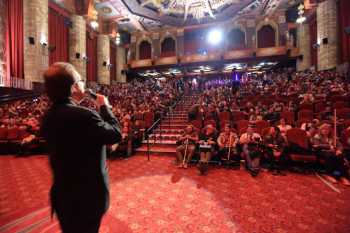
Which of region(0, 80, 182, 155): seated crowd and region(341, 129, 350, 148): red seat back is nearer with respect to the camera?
region(341, 129, 350, 148): red seat back

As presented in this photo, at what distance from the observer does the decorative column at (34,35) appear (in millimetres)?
10687

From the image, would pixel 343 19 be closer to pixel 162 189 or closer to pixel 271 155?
pixel 271 155

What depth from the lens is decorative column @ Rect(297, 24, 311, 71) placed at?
648 inches

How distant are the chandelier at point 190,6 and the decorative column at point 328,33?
7131mm

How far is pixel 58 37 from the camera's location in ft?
44.9

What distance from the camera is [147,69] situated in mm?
22141

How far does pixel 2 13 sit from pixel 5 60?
6.84 feet

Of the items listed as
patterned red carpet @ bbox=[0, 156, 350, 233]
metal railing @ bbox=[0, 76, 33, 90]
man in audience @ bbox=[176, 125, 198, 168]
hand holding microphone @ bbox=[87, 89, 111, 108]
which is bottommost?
patterned red carpet @ bbox=[0, 156, 350, 233]

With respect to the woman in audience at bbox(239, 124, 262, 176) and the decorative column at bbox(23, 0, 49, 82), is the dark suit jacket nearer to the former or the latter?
the woman in audience at bbox(239, 124, 262, 176)

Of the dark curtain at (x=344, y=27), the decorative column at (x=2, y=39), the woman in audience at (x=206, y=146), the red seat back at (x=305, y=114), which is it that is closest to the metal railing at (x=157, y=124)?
the woman in audience at (x=206, y=146)

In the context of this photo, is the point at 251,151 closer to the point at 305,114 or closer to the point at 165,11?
the point at 305,114

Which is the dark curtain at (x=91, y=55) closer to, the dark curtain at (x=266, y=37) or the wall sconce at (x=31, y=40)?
the wall sconce at (x=31, y=40)

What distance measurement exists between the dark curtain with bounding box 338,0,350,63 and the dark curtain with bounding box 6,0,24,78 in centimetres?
1718

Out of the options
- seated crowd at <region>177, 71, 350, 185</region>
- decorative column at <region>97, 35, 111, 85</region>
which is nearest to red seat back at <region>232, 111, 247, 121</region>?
seated crowd at <region>177, 71, 350, 185</region>
